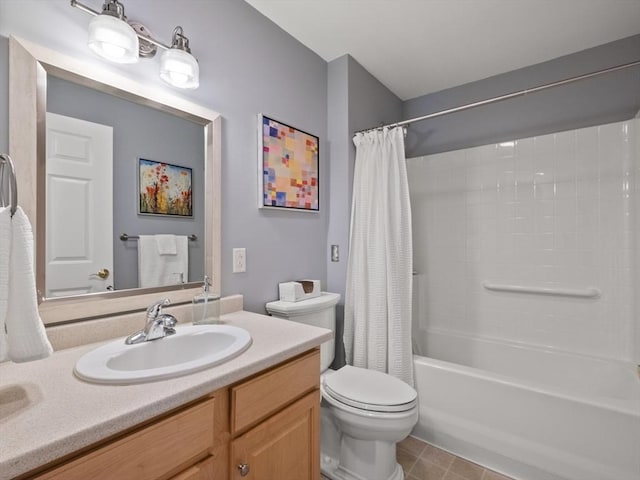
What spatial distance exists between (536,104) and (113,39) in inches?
103

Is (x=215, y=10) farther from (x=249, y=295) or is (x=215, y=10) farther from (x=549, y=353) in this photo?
(x=549, y=353)

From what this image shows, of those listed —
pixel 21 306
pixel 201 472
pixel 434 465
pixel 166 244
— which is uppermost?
pixel 166 244

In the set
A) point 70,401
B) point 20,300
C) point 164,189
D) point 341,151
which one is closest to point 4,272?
Result: point 20,300

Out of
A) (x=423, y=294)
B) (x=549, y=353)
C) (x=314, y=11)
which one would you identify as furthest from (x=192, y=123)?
(x=549, y=353)

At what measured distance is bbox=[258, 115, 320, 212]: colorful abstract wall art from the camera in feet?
5.45

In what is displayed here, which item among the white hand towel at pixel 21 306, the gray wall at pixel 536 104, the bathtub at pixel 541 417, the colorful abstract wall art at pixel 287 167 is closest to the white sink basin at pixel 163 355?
the white hand towel at pixel 21 306

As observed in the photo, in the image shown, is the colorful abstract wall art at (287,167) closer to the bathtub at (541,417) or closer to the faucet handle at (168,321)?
the faucet handle at (168,321)

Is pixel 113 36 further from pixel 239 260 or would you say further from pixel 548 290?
pixel 548 290

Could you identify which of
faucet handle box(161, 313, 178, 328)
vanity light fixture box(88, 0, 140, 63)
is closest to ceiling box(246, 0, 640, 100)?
vanity light fixture box(88, 0, 140, 63)

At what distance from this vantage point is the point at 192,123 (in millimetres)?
1369

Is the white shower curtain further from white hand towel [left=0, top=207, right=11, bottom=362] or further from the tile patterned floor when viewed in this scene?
white hand towel [left=0, top=207, right=11, bottom=362]

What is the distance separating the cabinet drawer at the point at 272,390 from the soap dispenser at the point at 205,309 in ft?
1.36

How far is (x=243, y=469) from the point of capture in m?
0.87

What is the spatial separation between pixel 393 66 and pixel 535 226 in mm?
1532
